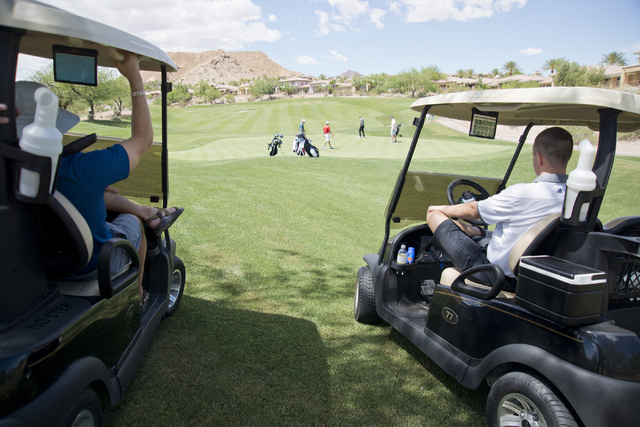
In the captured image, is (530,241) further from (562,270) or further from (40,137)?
(40,137)

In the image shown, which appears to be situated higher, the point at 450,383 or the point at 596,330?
the point at 596,330

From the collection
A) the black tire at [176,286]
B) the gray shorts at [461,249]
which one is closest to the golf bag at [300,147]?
Result: the black tire at [176,286]

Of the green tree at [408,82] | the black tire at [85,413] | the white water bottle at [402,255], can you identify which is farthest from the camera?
the green tree at [408,82]

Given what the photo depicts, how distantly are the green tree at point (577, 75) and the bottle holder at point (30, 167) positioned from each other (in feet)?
202

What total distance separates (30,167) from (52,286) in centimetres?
63

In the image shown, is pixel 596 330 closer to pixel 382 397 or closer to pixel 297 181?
pixel 382 397

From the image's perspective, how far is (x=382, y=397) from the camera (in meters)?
2.54

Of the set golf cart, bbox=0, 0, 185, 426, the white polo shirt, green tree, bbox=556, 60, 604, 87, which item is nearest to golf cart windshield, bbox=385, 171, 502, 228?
the white polo shirt

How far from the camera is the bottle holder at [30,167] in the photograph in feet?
4.47

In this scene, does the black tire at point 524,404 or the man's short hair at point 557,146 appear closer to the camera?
the black tire at point 524,404

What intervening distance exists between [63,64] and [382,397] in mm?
2558

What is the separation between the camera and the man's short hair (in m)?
2.30

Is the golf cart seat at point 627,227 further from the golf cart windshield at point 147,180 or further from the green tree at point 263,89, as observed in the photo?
the green tree at point 263,89

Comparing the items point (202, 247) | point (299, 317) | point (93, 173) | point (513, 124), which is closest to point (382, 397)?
point (299, 317)
